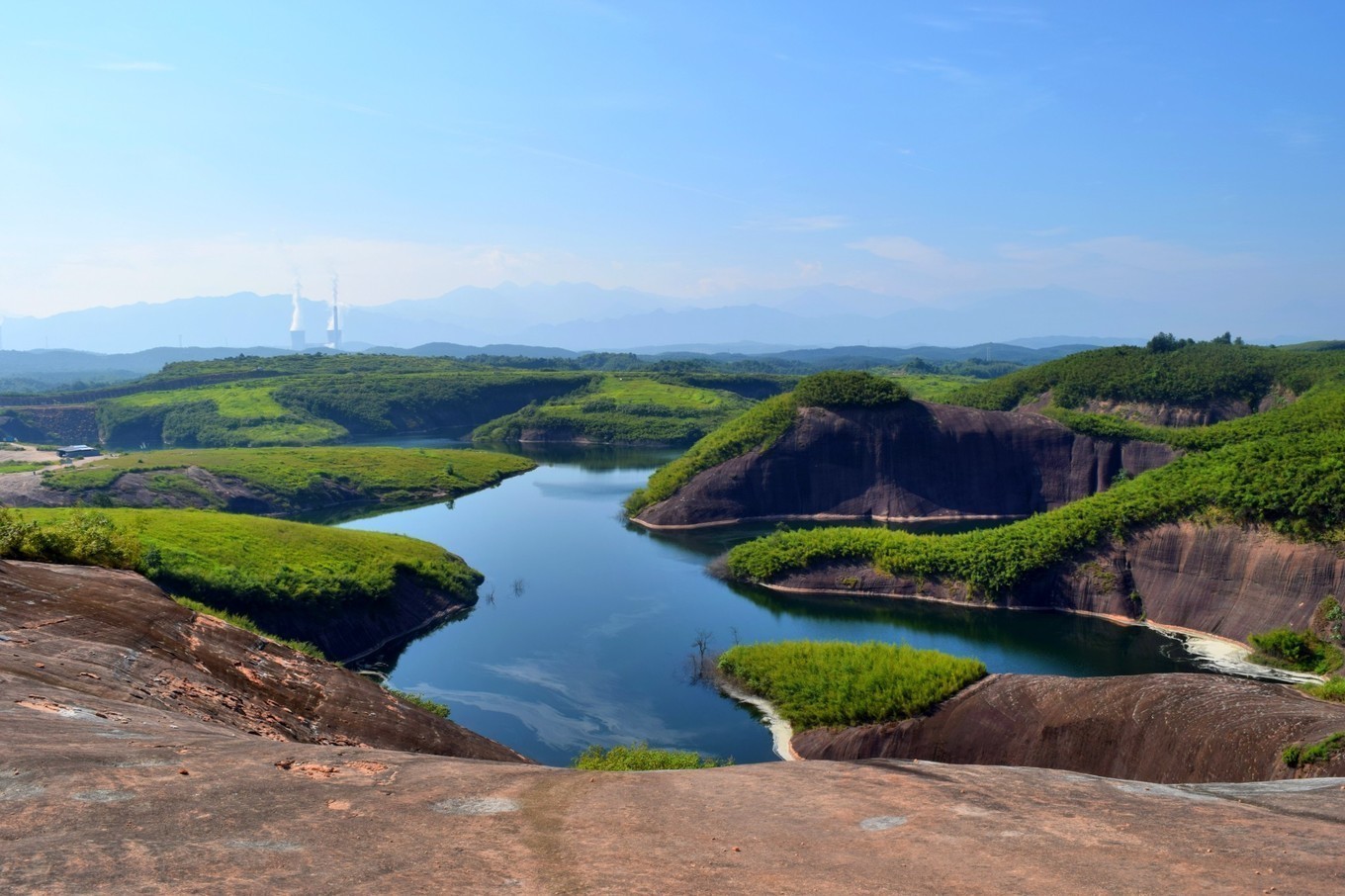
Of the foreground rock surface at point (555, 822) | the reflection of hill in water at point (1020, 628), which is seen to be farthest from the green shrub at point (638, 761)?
the reflection of hill in water at point (1020, 628)

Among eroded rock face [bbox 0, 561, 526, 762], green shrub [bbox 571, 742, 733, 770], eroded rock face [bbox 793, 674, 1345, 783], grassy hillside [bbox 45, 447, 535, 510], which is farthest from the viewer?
grassy hillside [bbox 45, 447, 535, 510]

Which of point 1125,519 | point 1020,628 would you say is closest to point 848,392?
point 1125,519

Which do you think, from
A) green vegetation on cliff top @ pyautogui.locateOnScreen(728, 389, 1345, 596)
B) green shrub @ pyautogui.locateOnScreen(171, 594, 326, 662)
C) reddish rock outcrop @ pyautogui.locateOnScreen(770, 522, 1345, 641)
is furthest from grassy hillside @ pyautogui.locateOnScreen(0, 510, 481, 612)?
reddish rock outcrop @ pyautogui.locateOnScreen(770, 522, 1345, 641)

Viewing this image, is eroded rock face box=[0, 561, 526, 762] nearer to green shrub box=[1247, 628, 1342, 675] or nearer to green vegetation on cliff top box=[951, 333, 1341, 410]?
green shrub box=[1247, 628, 1342, 675]

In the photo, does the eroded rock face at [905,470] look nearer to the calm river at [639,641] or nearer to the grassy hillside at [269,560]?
the calm river at [639,641]

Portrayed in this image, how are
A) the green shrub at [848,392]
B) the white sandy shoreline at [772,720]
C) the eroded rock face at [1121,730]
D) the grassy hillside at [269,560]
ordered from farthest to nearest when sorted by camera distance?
the green shrub at [848,392], the grassy hillside at [269,560], the white sandy shoreline at [772,720], the eroded rock face at [1121,730]

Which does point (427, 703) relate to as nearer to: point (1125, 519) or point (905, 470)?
point (1125, 519)

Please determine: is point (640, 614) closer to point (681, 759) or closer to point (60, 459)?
point (681, 759)
